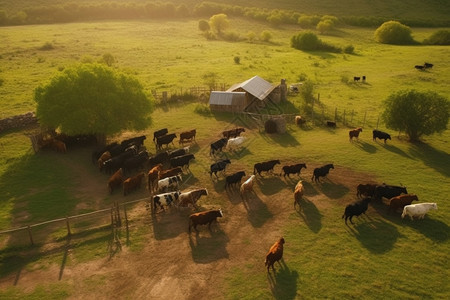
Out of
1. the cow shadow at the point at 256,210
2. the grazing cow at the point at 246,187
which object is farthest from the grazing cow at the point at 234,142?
the cow shadow at the point at 256,210

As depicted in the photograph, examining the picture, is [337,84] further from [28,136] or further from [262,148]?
[28,136]

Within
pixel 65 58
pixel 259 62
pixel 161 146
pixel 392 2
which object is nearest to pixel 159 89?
pixel 161 146

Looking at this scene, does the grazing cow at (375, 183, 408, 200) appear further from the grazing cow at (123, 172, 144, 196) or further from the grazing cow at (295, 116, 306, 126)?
the grazing cow at (123, 172, 144, 196)

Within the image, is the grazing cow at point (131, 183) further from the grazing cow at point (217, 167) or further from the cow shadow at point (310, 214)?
the cow shadow at point (310, 214)

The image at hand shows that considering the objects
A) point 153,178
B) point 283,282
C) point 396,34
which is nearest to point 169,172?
point 153,178

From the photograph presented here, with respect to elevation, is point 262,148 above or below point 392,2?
below

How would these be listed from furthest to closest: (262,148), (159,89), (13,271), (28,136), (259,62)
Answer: (259,62) < (159,89) < (28,136) < (262,148) < (13,271)

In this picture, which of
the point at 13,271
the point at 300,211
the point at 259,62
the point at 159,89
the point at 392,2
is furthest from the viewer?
the point at 392,2

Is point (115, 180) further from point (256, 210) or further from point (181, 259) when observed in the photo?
point (256, 210)
